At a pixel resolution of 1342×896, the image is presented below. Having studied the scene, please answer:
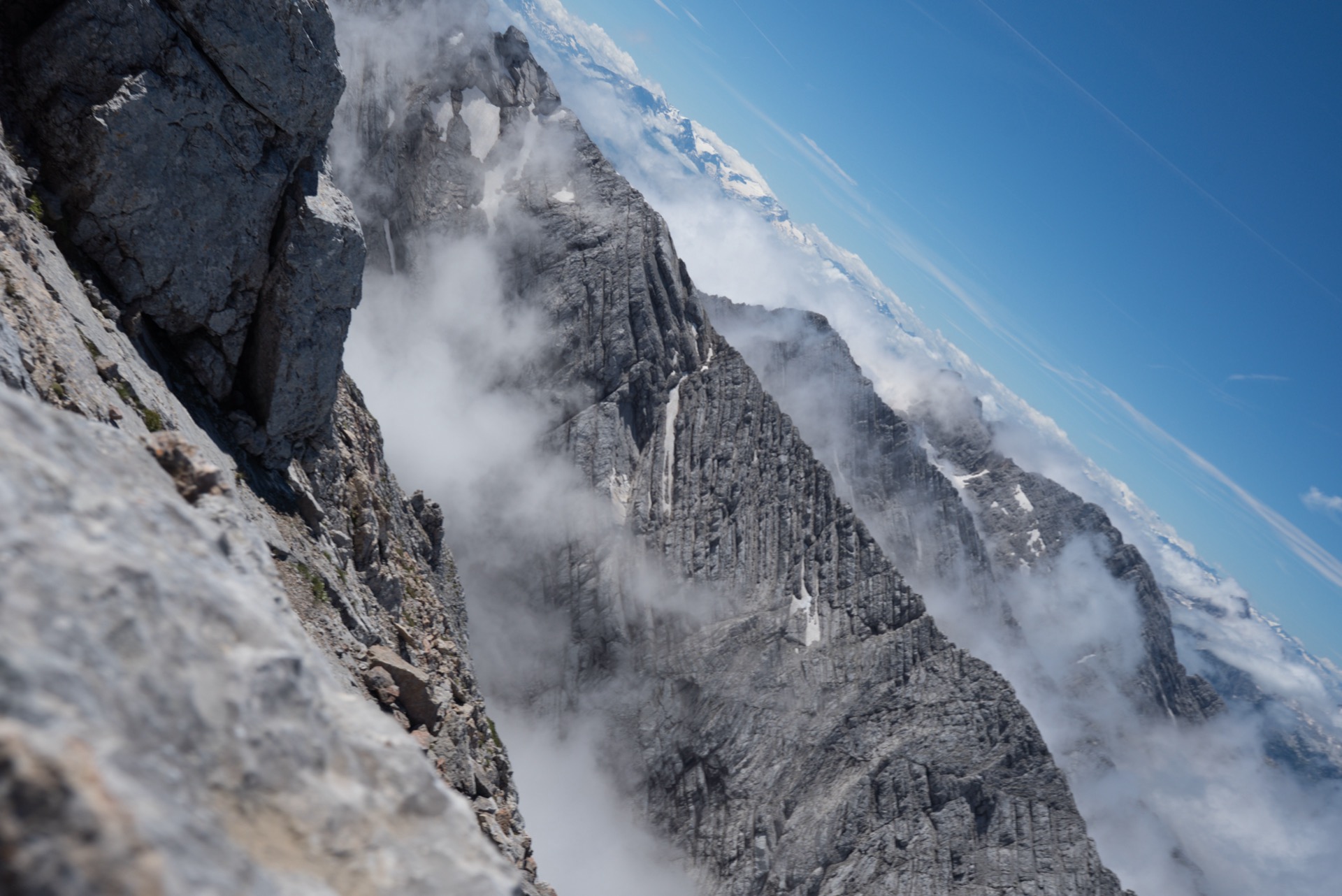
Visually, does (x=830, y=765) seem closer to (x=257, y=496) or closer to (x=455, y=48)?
(x=257, y=496)

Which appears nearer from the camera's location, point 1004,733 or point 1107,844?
point 1004,733

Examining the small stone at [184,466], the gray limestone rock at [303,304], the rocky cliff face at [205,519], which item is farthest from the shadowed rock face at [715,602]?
the small stone at [184,466]

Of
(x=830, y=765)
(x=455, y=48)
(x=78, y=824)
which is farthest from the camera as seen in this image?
(x=455, y=48)

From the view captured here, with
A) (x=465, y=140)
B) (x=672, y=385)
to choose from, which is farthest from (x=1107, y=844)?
(x=465, y=140)

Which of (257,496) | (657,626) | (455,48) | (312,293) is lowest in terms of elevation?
(657,626)

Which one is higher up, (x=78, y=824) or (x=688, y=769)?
(x=78, y=824)

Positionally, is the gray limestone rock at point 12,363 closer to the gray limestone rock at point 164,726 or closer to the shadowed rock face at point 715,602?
the gray limestone rock at point 164,726

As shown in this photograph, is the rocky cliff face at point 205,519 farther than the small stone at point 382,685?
No
